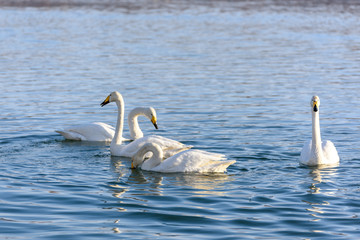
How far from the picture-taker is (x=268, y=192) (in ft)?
34.4

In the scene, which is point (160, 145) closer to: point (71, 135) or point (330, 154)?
point (71, 135)

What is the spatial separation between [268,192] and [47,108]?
371 inches

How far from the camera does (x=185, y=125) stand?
1631 cm

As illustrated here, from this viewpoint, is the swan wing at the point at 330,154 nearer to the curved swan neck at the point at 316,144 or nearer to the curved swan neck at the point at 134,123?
the curved swan neck at the point at 316,144

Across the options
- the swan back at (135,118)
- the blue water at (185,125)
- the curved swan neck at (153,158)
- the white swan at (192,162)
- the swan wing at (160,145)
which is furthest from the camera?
the swan back at (135,118)

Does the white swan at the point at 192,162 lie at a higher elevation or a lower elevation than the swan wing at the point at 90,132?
lower

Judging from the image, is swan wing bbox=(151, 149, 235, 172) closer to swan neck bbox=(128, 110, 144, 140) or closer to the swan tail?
swan neck bbox=(128, 110, 144, 140)

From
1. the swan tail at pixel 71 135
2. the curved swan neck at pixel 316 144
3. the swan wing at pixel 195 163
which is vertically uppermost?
the curved swan neck at pixel 316 144

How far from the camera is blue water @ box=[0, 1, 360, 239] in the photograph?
9.30m

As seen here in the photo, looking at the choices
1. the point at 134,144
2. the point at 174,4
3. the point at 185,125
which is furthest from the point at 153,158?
the point at 174,4

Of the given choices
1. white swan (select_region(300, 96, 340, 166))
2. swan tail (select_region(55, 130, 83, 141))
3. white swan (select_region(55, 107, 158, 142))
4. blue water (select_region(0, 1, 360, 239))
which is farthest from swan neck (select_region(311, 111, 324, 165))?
swan tail (select_region(55, 130, 83, 141))

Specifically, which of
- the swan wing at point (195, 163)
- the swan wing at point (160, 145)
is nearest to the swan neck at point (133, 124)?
the swan wing at point (160, 145)

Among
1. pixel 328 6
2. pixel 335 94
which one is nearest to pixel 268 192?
pixel 335 94

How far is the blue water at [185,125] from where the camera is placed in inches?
366
